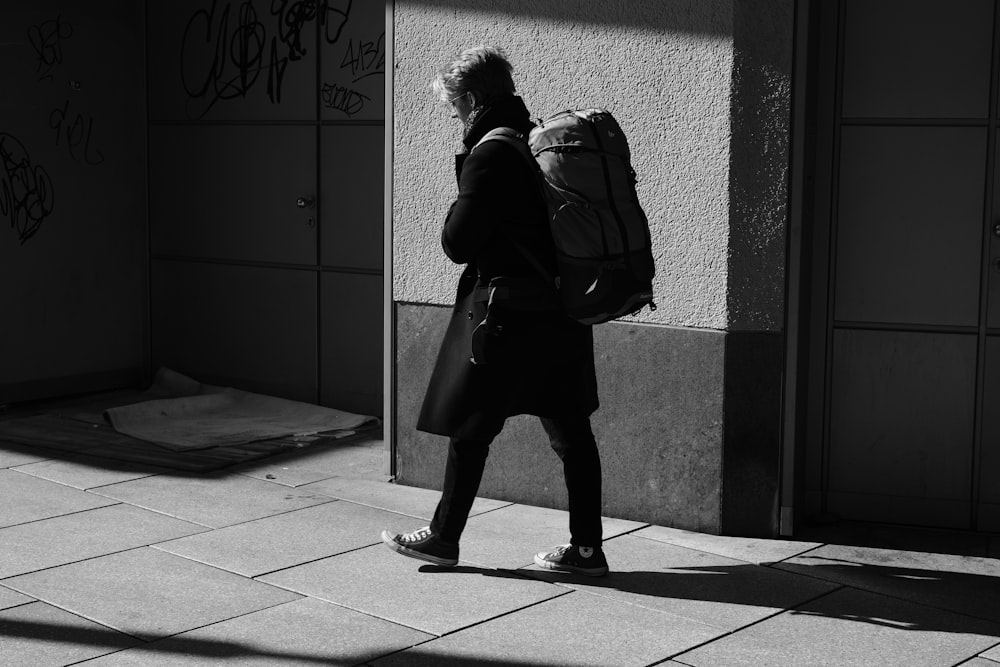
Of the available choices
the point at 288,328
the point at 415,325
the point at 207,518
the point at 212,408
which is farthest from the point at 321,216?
the point at 207,518

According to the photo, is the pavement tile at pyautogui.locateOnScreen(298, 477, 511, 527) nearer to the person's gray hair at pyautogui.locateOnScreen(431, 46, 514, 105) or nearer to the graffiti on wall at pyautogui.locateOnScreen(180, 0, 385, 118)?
the person's gray hair at pyautogui.locateOnScreen(431, 46, 514, 105)

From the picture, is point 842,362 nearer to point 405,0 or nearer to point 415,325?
point 415,325

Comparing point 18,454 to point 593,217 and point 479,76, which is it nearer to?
point 479,76

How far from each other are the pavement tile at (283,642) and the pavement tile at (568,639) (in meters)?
0.12

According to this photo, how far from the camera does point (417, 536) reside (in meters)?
4.97

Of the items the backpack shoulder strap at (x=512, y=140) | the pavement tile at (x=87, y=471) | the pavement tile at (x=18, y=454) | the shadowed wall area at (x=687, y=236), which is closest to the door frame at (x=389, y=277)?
the shadowed wall area at (x=687, y=236)

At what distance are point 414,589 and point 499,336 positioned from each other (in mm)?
938

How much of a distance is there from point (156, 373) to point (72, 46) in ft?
6.91

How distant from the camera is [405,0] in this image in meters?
6.07

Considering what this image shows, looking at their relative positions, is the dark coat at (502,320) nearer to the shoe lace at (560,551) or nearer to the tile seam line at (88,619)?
the shoe lace at (560,551)

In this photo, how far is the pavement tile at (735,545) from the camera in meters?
5.19

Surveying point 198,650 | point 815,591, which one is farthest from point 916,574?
point 198,650

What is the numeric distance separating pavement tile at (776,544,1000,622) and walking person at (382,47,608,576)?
90 centimetres

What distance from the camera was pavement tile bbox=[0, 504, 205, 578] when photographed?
4977 millimetres
